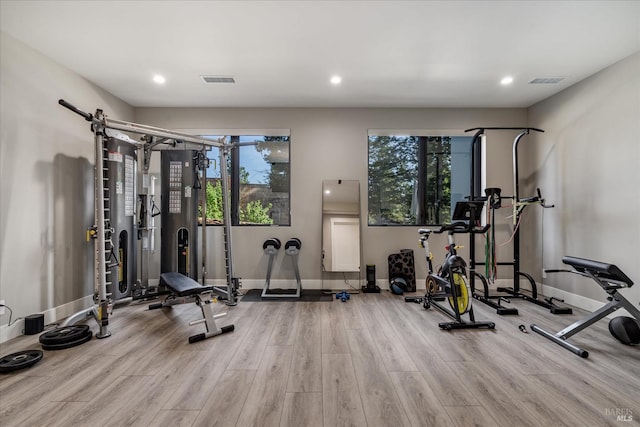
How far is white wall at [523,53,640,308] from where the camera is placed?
9.64 feet

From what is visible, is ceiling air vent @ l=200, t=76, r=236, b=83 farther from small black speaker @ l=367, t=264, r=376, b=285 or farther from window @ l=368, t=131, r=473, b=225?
small black speaker @ l=367, t=264, r=376, b=285

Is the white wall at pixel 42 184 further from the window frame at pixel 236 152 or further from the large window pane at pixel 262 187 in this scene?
the large window pane at pixel 262 187

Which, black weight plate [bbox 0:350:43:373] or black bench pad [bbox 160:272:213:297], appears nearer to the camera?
black weight plate [bbox 0:350:43:373]

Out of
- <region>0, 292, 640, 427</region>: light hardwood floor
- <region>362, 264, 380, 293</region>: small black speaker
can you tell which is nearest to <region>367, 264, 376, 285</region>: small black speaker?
<region>362, 264, 380, 293</region>: small black speaker

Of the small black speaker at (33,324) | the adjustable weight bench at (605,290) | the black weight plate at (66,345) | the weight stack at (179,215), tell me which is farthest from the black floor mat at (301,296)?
the adjustable weight bench at (605,290)

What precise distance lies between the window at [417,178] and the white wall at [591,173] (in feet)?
3.48

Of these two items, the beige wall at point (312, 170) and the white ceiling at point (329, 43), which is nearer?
the white ceiling at point (329, 43)

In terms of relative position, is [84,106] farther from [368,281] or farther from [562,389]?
[562,389]

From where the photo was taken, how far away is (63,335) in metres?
2.52

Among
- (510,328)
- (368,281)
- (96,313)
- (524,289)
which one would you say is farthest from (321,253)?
(524,289)

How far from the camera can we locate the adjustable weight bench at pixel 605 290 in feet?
7.47

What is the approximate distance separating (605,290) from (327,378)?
2.43 metres

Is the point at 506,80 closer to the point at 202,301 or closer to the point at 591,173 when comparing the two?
the point at 591,173

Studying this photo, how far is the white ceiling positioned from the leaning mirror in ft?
4.57
